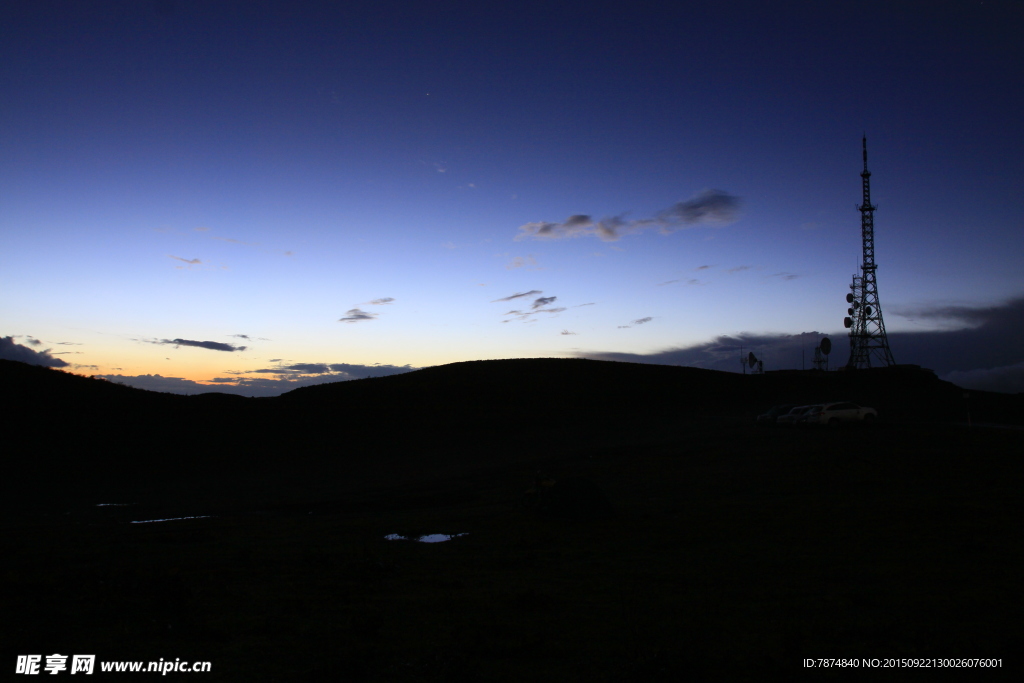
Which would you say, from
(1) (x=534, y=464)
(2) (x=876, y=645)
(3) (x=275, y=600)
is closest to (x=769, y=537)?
(2) (x=876, y=645)

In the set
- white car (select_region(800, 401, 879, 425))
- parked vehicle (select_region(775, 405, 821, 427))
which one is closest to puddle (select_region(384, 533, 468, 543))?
white car (select_region(800, 401, 879, 425))

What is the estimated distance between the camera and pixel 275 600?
10.2m

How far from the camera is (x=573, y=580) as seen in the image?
36.6 feet

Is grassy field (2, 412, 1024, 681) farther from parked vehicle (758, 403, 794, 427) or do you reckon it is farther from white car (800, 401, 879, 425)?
parked vehicle (758, 403, 794, 427)

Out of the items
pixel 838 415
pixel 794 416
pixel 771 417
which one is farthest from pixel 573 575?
pixel 771 417

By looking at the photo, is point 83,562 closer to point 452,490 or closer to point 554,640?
point 554,640

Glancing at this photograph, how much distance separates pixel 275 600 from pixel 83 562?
7.52 m

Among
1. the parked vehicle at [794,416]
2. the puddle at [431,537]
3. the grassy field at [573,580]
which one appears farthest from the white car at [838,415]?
the puddle at [431,537]

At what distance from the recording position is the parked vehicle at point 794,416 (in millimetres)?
39688

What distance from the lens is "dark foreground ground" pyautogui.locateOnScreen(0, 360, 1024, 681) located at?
281 inches

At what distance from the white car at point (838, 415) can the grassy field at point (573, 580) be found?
1337 cm

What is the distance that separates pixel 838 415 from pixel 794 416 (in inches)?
113

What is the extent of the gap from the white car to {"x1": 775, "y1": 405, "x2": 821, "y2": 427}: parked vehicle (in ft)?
1.85

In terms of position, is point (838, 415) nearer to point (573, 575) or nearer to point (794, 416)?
point (794, 416)
